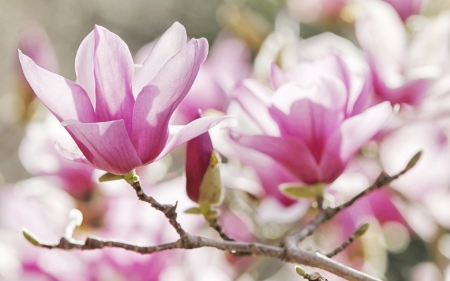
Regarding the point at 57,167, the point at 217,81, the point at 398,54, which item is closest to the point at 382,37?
→ the point at 398,54

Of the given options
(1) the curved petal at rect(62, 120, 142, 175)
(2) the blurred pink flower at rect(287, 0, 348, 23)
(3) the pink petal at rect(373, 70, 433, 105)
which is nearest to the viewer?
(1) the curved petal at rect(62, 120, 142, 175)

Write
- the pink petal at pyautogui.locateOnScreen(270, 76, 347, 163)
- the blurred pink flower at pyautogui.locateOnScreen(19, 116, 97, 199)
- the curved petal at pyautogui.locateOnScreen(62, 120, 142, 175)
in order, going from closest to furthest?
the curved petal at pyautogui.locateOnScreen(62, 120, 142, 175)
the pink petal at pyautogui.locateOnScreen(270, 76, 347, 163)
the blurred pink flower at pyautogui.locateOnScreen(19, 116, 97, 199)

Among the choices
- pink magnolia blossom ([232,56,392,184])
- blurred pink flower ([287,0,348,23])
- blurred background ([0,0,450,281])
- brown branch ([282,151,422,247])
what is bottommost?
blurred background ([0,0,450,281])

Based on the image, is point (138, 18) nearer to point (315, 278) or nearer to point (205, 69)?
point (205, 69)

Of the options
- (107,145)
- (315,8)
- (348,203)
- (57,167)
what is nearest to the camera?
(107,145)

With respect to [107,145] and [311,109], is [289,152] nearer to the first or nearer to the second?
[311,109]

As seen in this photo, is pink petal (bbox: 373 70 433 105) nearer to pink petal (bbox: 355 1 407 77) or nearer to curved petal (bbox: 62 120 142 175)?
pink petal (bbox: 355 1 407 77)

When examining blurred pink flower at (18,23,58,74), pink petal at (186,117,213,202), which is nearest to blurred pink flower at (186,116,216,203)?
pink petal at (186,117,213,202)
